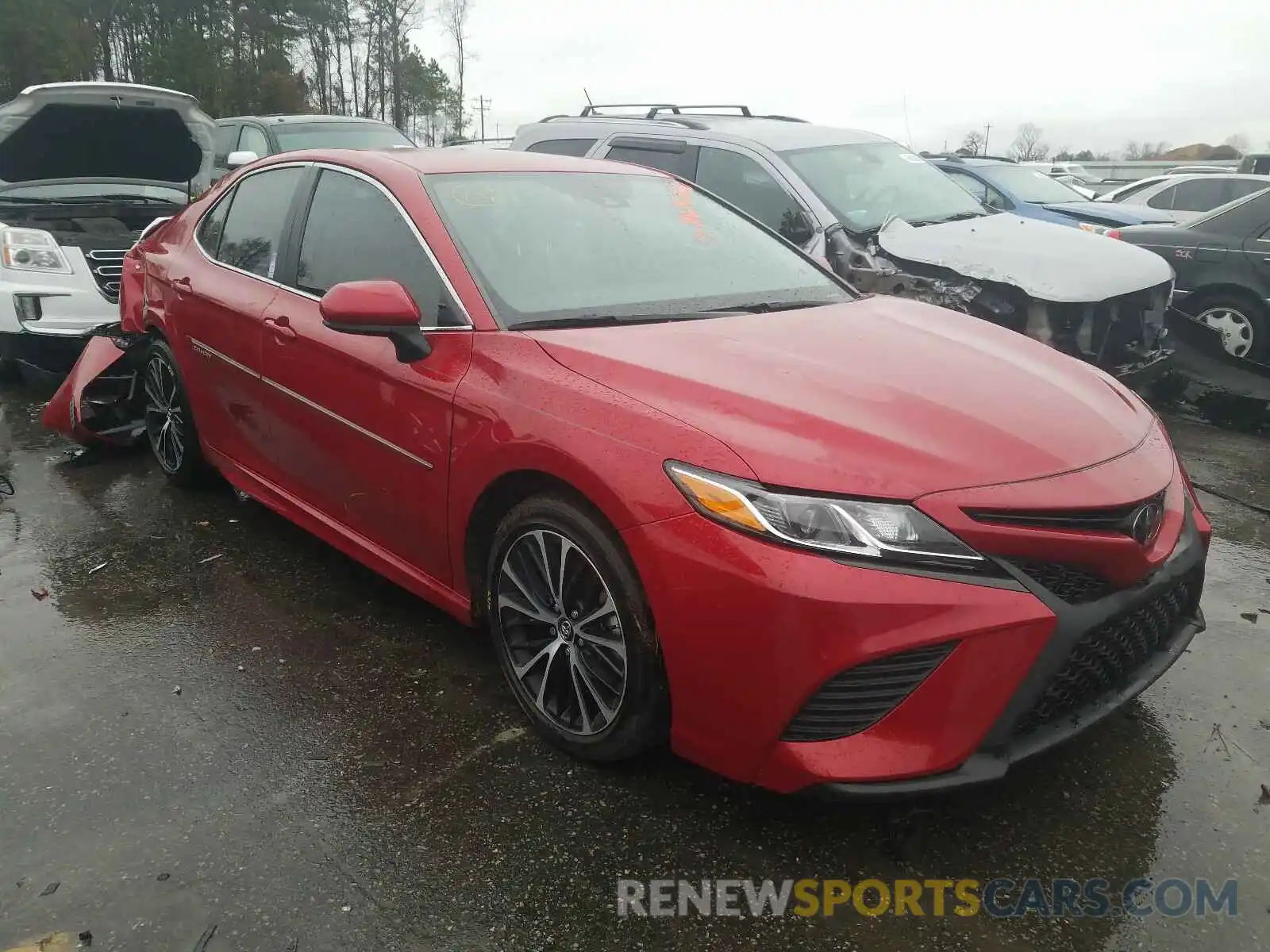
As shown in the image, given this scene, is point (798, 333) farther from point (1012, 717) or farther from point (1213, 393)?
point (1213, 393)

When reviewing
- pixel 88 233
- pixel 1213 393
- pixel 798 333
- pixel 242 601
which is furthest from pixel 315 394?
pixel 1213 393

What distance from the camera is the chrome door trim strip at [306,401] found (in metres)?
3.03

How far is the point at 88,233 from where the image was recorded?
6.60 m

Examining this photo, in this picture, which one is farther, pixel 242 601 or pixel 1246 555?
pixel 1246 555

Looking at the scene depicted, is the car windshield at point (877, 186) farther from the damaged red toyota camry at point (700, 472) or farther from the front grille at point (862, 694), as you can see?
the front grille at point (862, 694)

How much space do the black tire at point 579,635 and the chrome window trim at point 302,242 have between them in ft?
2.20

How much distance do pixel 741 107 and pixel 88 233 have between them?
5.08 meters

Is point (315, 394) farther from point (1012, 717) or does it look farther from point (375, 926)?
point (1012, 717)

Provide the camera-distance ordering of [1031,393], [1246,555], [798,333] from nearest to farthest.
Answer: [1031,393] < [798,333] < [1246,555]

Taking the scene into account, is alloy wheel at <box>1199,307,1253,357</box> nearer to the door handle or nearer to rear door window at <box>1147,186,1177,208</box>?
rear door window at <box>1147,186,1177,208</box>

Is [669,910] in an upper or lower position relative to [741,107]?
lower

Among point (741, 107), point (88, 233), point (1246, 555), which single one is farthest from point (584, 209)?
point (741, 107)

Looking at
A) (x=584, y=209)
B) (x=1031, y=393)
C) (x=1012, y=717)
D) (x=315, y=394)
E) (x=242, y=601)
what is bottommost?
(x=242, y=601)

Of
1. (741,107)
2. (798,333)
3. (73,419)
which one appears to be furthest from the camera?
(741,107)
